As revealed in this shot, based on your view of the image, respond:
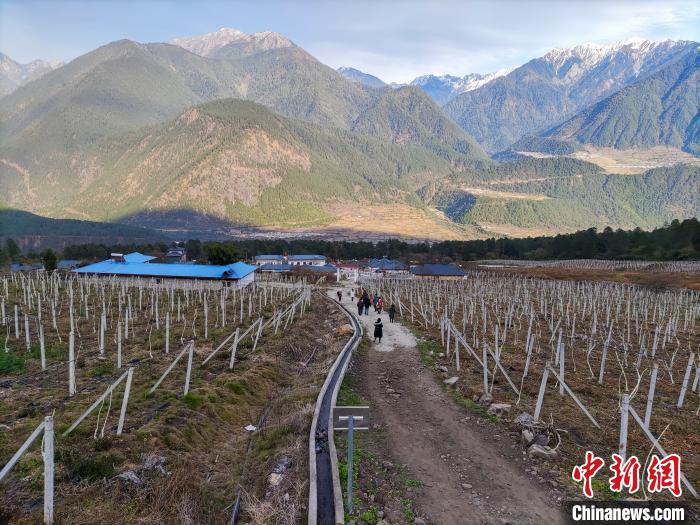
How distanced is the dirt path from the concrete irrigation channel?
1.41 m

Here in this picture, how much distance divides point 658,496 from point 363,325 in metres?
20.5

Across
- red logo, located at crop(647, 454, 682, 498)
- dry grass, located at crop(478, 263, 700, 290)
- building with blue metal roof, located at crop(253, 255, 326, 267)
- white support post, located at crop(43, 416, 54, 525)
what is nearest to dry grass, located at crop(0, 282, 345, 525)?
white support post, located at crop(43, 416, 54, 525)

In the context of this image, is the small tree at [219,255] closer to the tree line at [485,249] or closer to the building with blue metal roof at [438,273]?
the tree line at [485,249]

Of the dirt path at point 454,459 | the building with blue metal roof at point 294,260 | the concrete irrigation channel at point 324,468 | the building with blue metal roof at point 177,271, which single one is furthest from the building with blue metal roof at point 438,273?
the concrete irrigation channel at point 324,468

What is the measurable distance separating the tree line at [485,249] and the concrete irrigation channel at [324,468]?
6714 cm

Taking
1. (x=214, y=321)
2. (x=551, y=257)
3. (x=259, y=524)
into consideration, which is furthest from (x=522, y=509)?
(x=551, y=257)

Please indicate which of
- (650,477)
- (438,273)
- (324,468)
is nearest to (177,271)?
(438,273)

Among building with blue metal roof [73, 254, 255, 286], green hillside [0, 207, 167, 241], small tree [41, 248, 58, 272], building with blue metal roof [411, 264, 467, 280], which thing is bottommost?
building with blue metal roof [411, 264, 467, 280]

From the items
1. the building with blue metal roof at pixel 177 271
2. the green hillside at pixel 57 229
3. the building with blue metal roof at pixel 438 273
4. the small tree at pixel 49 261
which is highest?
the green hillside at pixel 57 229

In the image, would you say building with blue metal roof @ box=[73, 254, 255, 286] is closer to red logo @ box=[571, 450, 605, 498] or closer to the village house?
the village house

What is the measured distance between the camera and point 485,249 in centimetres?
11806

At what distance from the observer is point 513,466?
9.55 m

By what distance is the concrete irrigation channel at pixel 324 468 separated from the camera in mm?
7629

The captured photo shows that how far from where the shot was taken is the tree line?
285ft
